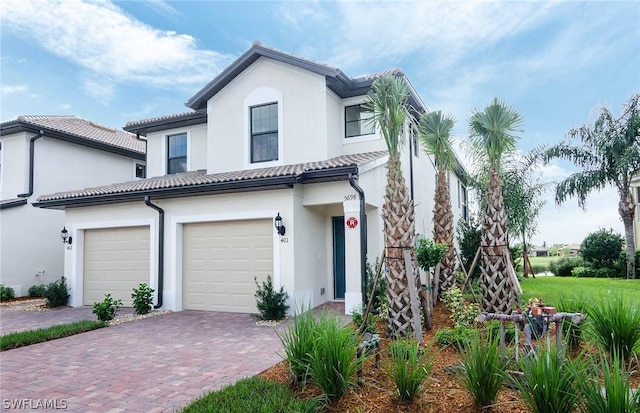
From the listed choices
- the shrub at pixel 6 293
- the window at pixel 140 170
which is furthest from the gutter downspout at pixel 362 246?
the window at pixel 140 170

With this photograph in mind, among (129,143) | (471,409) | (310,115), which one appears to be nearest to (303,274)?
(310,115)

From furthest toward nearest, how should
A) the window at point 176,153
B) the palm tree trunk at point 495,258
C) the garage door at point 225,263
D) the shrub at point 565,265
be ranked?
the shrub at point 565,265, the window at point 176,153, the garage door at point 225,263, the palm tree trunk at point 495,258

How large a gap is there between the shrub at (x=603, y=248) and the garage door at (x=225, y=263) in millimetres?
20133

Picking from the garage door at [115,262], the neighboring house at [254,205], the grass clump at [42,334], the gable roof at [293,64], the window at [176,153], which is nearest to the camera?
the grass clump at [42,334]

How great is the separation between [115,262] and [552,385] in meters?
13.0

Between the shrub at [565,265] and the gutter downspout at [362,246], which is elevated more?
the gutter downspout at [362,246]

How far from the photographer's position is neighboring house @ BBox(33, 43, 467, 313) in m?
10.3

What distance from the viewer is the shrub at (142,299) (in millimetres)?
11062

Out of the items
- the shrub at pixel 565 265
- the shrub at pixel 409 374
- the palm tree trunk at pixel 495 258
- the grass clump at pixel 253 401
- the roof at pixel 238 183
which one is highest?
the roof at pixel 238 183

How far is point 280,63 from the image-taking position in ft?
42.7

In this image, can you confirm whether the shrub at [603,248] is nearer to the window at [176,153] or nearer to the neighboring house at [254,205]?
the neighboring house at [254,205]

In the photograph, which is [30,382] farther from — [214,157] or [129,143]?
[129,143]

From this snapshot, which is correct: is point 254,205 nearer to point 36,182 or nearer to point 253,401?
point 253,401

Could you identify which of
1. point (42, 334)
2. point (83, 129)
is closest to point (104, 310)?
point (42, 334)
